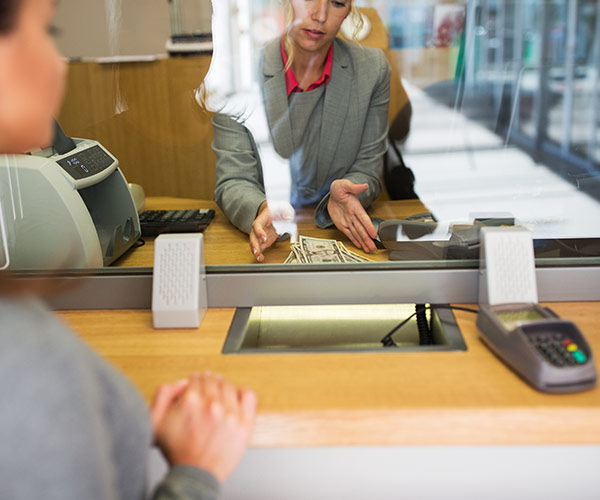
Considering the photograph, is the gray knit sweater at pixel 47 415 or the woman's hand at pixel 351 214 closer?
the gray knit sweater at pixel 47 415

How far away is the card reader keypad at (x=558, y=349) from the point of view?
33.5 inches

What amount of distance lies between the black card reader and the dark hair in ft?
2.44

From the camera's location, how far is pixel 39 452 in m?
0.52

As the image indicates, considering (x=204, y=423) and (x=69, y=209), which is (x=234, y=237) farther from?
(x=204, y=423)

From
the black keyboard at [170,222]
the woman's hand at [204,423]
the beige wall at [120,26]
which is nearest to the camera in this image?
the woman's hand at [204,423]

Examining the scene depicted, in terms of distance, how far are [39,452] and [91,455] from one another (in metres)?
0.04

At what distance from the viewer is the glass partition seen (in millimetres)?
1030

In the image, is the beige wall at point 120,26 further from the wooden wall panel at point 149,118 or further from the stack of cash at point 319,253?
the stack of cash at point 319,253

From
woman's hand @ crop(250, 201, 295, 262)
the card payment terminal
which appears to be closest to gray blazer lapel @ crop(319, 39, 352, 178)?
woman's hand @ crop(250, 201, 295, 262)

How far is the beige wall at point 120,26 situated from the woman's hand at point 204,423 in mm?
577

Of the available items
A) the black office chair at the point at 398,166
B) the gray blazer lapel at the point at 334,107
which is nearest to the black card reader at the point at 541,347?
the black office chair at the point at 398,166

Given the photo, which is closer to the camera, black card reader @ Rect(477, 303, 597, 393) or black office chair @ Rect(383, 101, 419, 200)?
black card reader @ Rect(477, 303, 597, 393)

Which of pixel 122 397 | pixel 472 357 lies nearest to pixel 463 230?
pixel 472 357

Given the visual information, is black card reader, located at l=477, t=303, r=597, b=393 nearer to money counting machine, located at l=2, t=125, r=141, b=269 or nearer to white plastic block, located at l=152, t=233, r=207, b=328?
white plastic block, located at l=152, t=233, r=207, b=328
